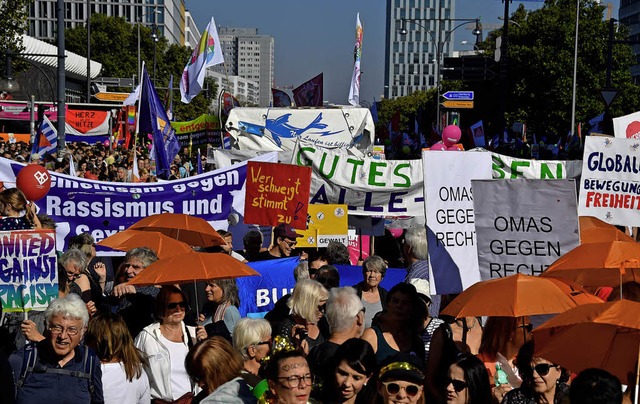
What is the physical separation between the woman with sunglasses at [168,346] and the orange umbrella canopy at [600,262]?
6.73 feet

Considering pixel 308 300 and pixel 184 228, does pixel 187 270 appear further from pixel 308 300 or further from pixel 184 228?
pixel 184 228

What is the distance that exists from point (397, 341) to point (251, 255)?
148 inches

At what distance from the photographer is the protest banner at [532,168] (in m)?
12.6

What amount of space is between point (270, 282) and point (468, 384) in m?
4.28

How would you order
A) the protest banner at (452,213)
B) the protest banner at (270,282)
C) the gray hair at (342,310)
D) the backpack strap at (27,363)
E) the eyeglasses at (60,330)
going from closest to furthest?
the backpack strap at (27,363) → the eyeglasses at (60,330) → the gray hair at (342,310) → the protest banner at (452,213) → the protest banner at (270,282)

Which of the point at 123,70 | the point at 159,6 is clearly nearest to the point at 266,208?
the point at 123,70

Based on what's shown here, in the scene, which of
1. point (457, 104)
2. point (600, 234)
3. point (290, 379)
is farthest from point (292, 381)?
point (457, 104)

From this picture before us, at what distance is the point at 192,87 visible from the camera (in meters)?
21.0

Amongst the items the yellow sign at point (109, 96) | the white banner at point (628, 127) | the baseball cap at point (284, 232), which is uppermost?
the yellow sign at point (109, 96)

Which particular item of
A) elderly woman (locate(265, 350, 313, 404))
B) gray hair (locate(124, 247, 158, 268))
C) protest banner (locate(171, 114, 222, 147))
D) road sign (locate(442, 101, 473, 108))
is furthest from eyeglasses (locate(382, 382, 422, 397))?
road sign (locate(442, 101, 473, 108))

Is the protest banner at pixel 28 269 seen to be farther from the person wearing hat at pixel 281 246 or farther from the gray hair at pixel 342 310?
the person wearing hat at pixel 281 246

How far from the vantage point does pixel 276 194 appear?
419 inches

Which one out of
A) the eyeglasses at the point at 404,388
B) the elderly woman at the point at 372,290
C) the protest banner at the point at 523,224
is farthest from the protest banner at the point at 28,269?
the eyeglasses at the point at 404,388

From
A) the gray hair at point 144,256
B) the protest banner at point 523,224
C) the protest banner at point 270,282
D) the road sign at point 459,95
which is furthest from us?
the road sign at point 459,95
